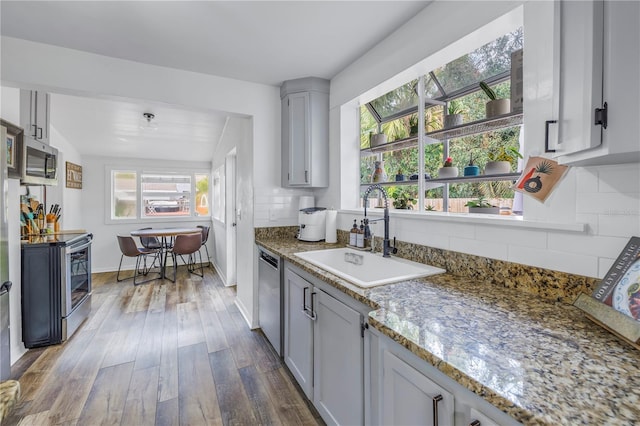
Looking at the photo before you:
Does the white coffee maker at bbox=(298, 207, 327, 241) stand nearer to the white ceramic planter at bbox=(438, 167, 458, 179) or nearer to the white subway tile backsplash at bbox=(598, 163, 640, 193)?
the white ceramic planter at bbox=(438, 167, 458, 179)

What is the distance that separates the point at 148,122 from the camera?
3.97 meters

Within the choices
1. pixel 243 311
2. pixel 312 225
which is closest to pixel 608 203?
pixel 312 225

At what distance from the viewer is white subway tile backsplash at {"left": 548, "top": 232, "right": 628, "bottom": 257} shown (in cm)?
97

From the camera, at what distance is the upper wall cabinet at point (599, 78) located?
0.69 meters

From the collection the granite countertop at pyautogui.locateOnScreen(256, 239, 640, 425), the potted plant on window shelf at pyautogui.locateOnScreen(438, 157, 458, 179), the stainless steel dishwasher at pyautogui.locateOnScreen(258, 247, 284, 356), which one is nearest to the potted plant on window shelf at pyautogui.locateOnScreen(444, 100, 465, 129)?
the potted plant on window shelf at pyautogui.locateOnScreen(438, 157, 458, 179)

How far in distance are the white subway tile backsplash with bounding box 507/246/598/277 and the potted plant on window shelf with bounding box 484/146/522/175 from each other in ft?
1.40

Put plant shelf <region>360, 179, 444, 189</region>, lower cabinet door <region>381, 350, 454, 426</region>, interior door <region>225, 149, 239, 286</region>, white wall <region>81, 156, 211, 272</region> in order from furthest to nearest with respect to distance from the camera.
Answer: white wall <region>81, 156, 211, 272</region> < interior door <region>225, 149, 239, 286</region> < plant shelf <region>360, 179, 444, 189</region> < lower cabinet door <region>381, 350, 454, 426</region>

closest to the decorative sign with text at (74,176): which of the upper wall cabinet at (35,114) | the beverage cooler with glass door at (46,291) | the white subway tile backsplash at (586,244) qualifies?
the upper wall cabinet at (35,114)

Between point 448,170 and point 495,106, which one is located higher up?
point 495,106

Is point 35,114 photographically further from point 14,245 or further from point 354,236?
point 354,236

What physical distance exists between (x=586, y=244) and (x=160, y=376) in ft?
8.50

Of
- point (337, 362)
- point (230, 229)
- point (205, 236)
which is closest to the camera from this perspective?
point (337, 362)

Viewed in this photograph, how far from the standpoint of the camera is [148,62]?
237 cm

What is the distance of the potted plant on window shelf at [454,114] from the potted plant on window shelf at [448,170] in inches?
8.4
